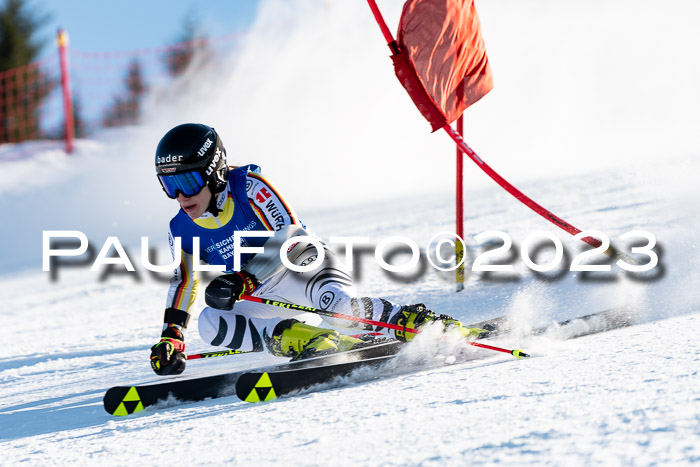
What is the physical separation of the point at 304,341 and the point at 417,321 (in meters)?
0.56

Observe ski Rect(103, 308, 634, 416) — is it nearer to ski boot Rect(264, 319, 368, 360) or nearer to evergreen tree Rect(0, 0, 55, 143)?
ski boot Rect(264, 319, 368, 360)

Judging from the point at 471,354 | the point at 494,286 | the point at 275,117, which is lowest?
the point at 471,354

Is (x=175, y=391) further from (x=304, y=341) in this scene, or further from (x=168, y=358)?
(x=304, y=341)

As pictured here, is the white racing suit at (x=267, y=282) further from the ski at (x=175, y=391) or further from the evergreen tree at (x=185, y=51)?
the evergreen tree at (x=185, y=51)

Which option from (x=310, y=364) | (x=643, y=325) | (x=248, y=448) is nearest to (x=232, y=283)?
(x=310, y=364)

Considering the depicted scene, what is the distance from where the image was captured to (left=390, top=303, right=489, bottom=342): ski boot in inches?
131

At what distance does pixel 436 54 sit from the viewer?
4.37 meters

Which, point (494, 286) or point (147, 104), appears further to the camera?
point (147, 104)

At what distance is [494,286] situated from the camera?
4.84 m

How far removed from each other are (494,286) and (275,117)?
45.0ft

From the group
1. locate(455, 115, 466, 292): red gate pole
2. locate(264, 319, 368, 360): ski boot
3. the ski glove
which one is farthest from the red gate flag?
the ski glove

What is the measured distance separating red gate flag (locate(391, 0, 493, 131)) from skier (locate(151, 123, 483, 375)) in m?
1.32

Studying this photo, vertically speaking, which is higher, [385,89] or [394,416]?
[385,89]

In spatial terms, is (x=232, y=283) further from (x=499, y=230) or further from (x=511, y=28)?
(x=511, y=28)
